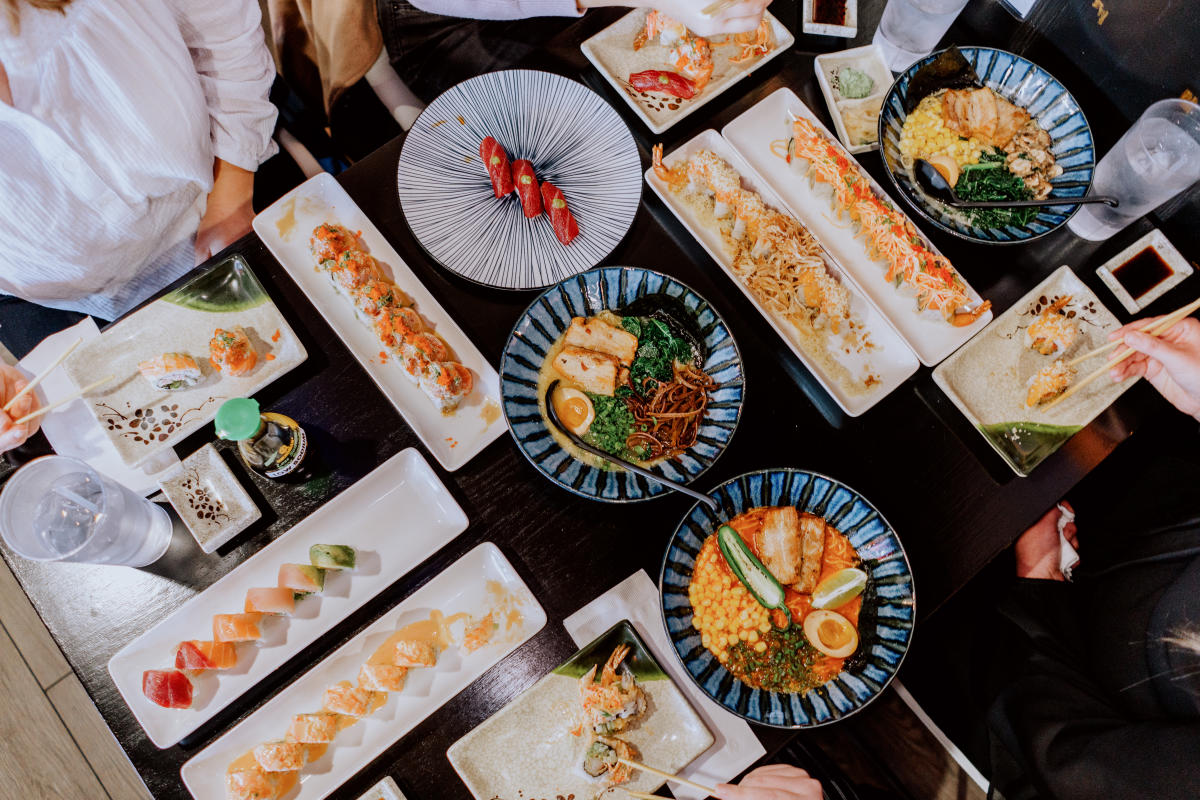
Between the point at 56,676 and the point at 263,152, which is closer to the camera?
the point at 263,152

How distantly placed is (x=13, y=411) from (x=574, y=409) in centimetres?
164

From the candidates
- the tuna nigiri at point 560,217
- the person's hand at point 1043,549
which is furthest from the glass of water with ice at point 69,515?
the person's hand at point 1043,549

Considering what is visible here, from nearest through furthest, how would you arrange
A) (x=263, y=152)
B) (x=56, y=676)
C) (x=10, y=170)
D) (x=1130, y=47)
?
(x=10, y=170), (x=1130, y=47), (x=263, y=152), (x=56, y=676)

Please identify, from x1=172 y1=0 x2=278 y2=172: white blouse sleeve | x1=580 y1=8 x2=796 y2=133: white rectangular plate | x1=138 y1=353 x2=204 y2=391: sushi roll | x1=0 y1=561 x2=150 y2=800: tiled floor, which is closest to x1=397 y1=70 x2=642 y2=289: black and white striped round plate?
x1=580 y1=8 x2=796 y2=133: white rectangular plate

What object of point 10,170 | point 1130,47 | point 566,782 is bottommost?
point 566,782

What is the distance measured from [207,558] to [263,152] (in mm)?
1544

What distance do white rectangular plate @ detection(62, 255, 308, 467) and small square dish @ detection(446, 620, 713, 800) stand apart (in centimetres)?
125

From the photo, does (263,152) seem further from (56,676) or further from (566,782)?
(56,676)

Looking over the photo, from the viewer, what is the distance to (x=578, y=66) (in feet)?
8.16

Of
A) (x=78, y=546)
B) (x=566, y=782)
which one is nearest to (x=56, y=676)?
(x=78, y=546)

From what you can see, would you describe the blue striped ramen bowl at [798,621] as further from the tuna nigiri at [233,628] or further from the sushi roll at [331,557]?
the tuna nigiri at [233,628]

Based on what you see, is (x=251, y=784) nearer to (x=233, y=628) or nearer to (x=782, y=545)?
(x=233, y=628)

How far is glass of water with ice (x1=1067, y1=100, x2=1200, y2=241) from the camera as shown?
2156mm

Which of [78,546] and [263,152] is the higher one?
[263,152]
